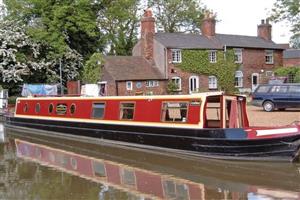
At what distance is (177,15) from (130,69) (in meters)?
19.0

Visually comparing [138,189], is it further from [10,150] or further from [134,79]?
[134,79]

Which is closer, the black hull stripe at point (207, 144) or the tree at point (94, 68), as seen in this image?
the black hull stripe at point (207, 144)

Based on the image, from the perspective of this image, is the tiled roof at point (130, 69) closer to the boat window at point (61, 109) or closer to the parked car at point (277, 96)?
the parked car at point (277, 96)

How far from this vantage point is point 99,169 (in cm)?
1312

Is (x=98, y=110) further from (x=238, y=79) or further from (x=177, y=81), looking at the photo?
(x=238, y=79)

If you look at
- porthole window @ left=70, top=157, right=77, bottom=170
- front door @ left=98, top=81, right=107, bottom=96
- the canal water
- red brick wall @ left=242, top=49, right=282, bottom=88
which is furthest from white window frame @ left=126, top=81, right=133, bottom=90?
porthole window @ left=70, top=157, right=77, bottom=170

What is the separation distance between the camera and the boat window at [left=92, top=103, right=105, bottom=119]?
18248 millimetres

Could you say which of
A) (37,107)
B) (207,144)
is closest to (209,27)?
(37,107)

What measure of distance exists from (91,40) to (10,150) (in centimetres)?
2495

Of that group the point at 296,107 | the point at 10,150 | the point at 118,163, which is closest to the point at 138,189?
the point at 118,163

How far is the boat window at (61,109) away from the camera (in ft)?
67.5

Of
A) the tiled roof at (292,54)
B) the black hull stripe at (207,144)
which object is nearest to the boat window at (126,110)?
the black hull stripe at (207,144)

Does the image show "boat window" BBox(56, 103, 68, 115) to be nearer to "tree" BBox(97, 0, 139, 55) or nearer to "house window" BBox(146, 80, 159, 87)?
"house window" BBox(146, 80, 159, 87)

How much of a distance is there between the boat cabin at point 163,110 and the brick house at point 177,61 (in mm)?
17067
